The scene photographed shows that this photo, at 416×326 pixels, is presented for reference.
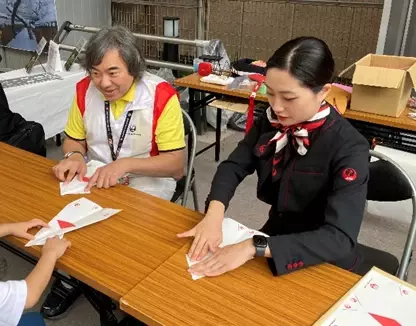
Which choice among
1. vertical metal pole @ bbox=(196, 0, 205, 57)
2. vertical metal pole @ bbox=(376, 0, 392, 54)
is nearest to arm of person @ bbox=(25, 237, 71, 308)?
vertical metal pole @ bbox=(376, 0, 392, 54)

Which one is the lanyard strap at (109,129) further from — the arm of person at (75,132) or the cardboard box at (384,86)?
the cardboard box at (384,86)

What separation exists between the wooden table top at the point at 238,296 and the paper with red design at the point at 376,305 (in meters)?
0.02

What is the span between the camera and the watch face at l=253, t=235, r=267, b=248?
39.8 inches

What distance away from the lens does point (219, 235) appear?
1104mm

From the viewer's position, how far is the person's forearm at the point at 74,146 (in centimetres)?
171

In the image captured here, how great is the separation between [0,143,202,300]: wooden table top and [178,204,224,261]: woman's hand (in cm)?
4

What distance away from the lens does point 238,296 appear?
0.92m

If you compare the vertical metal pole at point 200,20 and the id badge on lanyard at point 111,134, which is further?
the vertical metal pole at point 200,20

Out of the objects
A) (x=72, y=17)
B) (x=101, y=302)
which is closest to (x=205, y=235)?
(x=101, y=302)

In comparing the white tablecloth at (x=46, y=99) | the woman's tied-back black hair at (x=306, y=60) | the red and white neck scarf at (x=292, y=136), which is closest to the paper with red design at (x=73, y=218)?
the red and white neck scarf at (x=292, y=136)

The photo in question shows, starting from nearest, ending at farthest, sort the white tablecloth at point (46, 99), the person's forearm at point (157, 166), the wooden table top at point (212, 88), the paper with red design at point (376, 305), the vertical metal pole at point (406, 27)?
the paper with red design at point (376, 305), the person's forearm at point (157, 166), the wooden table top at point (212, 88), the white tablecloth at point (46, 99), the vertical metal pole at point (406, 27)

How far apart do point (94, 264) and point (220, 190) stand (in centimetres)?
43

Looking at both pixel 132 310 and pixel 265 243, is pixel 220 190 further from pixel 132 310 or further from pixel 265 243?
pixel 132 310

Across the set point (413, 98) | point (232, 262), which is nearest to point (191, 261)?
point (232, 262)
